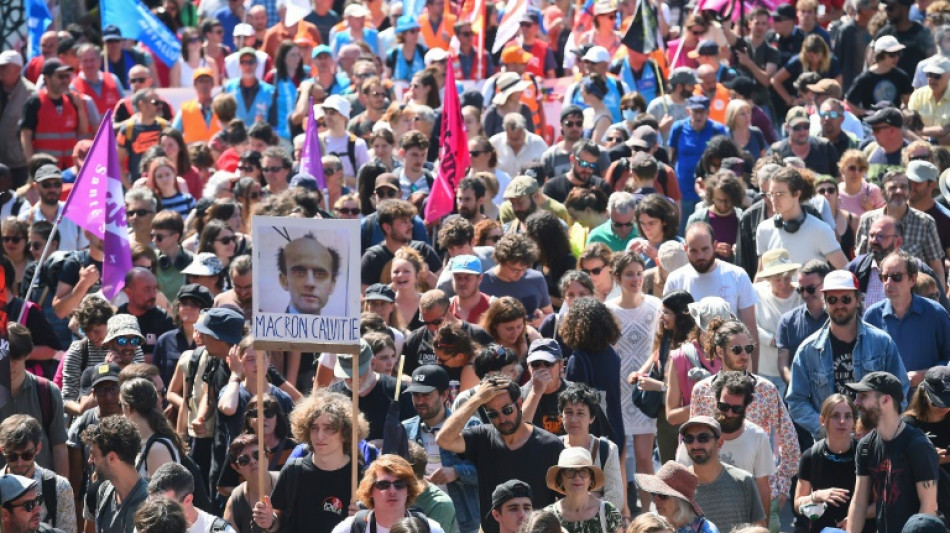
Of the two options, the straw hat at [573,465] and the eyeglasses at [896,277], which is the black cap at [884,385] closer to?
the straw hat at [573,465]

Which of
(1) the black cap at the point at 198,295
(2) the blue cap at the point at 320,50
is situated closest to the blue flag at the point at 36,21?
(2) the blue cap at the point at 320,50

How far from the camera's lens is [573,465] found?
30.4 ft

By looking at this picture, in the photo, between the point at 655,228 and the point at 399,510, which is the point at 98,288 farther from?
the point at 399,510

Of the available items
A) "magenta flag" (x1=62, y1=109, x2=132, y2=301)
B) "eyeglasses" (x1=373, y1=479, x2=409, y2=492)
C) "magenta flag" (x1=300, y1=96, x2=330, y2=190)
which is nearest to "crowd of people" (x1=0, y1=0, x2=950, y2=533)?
"eyeglasses" (x1=373, y1=479, x2=409, y2=492)

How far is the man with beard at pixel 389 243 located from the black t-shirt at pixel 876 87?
244 inches

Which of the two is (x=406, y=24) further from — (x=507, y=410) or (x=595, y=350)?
(x=507, y=410)

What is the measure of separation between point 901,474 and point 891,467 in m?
0.06

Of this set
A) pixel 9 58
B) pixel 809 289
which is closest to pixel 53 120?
pixel 9 58

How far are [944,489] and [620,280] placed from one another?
292 centimetres

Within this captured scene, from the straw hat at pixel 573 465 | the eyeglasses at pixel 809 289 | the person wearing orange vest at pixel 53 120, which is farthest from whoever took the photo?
the person wearing orange vest at pixel 53 120

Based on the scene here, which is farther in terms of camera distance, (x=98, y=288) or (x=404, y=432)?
(x=98, y=288)

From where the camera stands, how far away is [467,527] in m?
10.3

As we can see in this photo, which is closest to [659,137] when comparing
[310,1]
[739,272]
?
[739,272]

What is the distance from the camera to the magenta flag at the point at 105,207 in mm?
13469
